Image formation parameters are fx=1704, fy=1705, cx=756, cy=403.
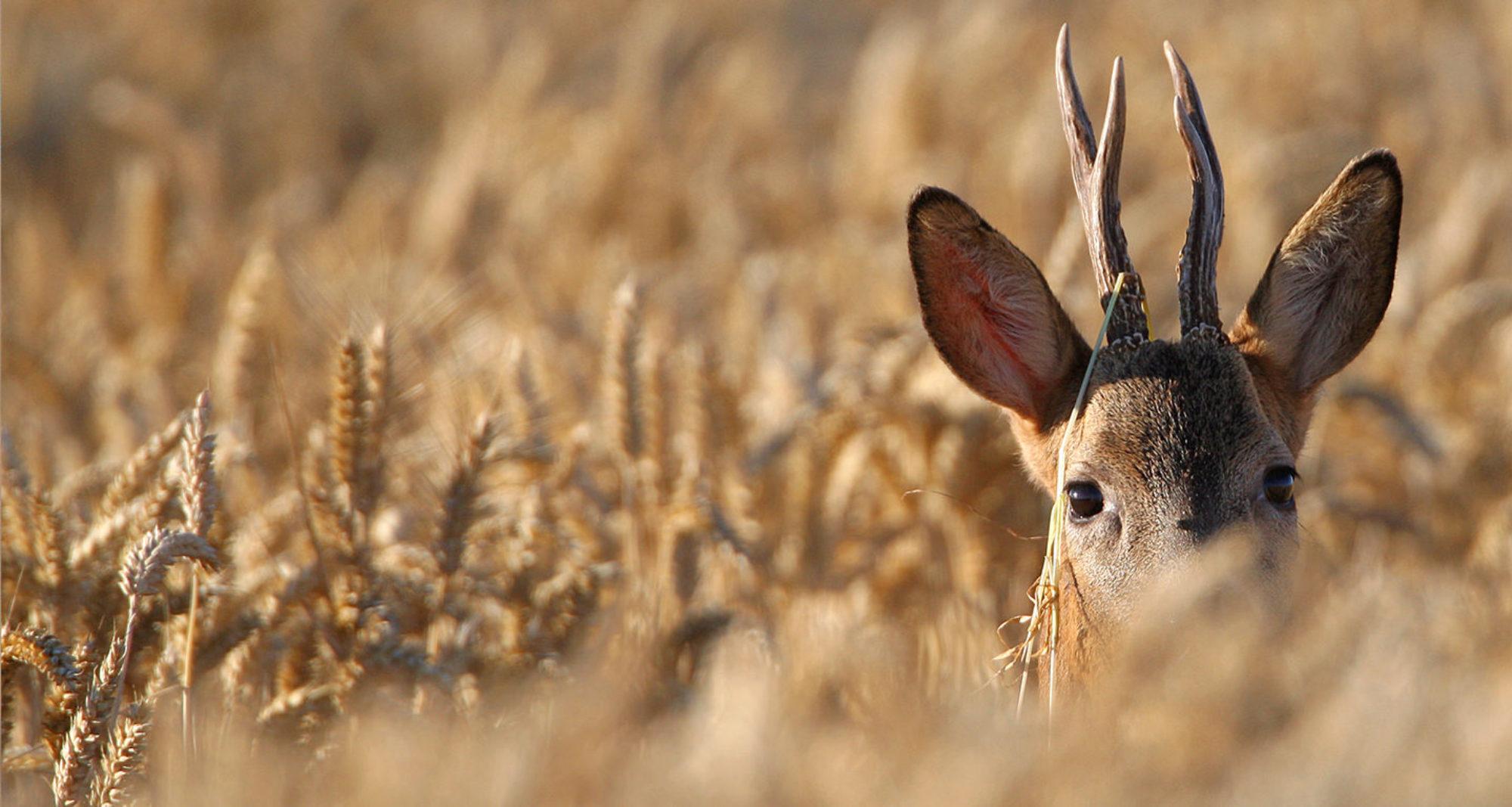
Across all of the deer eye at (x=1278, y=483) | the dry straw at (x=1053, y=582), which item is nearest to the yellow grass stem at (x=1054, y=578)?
the dry straw at (x=1053, y=582)

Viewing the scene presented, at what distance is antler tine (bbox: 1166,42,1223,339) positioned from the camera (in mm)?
3848

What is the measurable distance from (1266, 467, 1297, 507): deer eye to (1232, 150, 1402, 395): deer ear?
1.38 feet

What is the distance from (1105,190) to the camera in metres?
3.87

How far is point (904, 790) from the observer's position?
2309 millimetres

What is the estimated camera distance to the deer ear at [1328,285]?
407cm

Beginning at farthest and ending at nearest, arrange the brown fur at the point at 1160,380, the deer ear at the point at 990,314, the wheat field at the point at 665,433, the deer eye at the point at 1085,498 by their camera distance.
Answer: the deer ear at the point at 990,314, the deer eye at the point at 1085,498, the brown fur at the point at 1160,380, the wheat field at the point at 665,433

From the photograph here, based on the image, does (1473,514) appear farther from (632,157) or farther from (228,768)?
(632,157)

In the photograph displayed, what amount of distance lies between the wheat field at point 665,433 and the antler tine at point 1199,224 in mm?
638

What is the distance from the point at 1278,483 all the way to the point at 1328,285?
0.63m

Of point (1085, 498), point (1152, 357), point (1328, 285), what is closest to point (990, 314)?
point (1152, 357)

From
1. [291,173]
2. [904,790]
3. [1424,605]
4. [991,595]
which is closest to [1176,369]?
[1424,605]

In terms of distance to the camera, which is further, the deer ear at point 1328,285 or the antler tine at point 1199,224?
the deer ear at point 1328,285

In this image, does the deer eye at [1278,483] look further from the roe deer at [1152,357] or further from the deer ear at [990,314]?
the deer ear at [990,314]

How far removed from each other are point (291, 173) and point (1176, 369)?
310 inches
